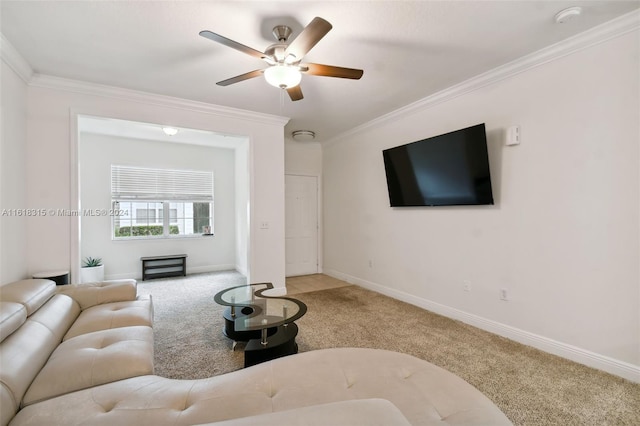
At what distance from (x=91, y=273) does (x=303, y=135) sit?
4211 mm

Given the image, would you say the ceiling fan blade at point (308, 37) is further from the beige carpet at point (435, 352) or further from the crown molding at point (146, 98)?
the beige carpet at point (435, 352)

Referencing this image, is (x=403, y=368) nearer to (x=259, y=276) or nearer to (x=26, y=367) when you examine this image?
(x=26, y=367)

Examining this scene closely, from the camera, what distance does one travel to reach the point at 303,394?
1.25 m

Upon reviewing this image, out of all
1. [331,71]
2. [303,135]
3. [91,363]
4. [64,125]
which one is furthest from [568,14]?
[64,125]

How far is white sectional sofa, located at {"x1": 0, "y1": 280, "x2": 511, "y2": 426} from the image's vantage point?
1056mm

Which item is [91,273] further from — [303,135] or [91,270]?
[303,135]

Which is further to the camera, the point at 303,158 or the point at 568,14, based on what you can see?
the point at 303,158

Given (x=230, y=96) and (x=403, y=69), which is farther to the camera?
(x=230, y=96)

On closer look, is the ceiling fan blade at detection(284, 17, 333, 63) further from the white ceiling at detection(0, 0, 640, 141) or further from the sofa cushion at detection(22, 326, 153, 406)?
the sofa cushion at detection(22, 326, 153, 406)

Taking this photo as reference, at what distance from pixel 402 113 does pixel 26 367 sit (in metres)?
4.14

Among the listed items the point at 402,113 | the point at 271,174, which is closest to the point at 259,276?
the point at 271,174

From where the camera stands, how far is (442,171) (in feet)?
10.5

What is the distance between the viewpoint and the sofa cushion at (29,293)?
175 centimetres

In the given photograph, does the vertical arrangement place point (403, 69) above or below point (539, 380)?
above
